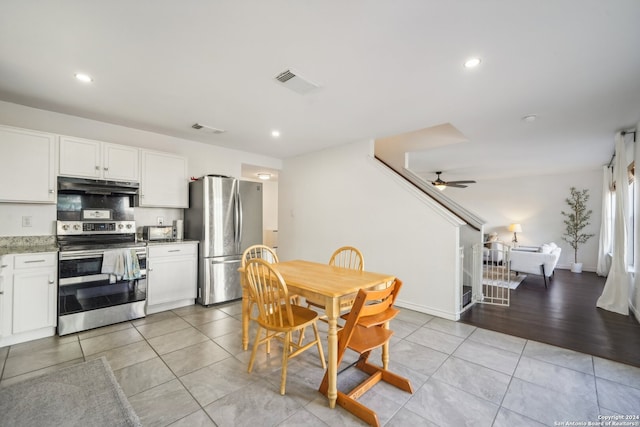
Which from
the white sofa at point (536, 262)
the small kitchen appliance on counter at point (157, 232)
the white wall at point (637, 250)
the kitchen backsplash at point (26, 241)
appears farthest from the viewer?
the white sofa at point (536, 262)

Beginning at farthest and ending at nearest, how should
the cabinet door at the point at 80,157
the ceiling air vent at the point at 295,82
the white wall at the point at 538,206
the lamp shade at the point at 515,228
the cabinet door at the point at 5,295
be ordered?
the lamp shade at the point at 515,228, the white wall at the point at 538,206, the cabinet door at the point at 80,157, the cabinet door at the point at 5,295, the ceiling air vent at the point at 295,82

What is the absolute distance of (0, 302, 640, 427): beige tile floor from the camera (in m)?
1.76

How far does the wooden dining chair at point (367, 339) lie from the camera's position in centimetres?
170

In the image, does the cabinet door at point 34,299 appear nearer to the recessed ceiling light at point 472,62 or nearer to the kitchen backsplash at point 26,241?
the kitchen backsplash at point 26,241

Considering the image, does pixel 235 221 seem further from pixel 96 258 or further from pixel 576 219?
pixel 576 219

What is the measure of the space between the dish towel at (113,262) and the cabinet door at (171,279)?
0.36m

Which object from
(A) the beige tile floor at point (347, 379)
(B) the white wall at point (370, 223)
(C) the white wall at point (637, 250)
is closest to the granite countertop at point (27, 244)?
(A) the beige tile floor at point (347, 379)

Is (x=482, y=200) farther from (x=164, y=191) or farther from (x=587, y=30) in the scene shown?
(x=164, y=191)

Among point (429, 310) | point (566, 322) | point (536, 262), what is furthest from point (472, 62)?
point (536, 262)

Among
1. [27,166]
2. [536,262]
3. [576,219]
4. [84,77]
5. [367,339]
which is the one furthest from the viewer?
[576,219]

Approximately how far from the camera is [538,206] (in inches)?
305

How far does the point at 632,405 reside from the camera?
1.87 metres

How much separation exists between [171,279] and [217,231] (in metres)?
0.87

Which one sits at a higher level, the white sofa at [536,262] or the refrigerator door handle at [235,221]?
the refrigerator door handle at [235,221]
